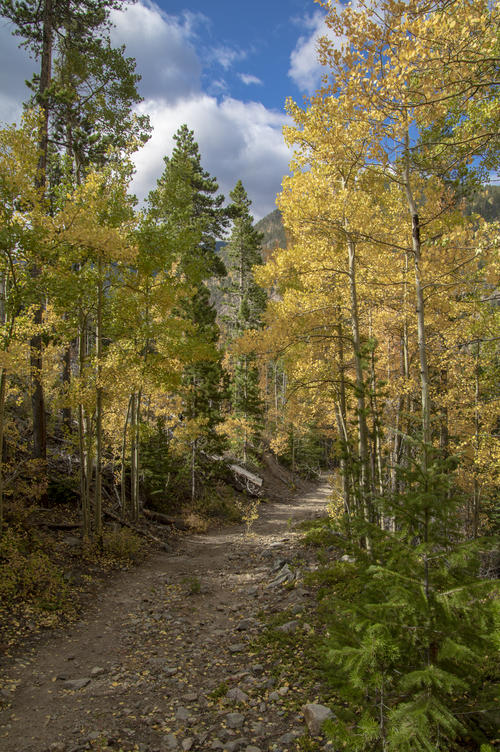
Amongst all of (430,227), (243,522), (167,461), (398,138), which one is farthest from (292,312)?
(243,522)

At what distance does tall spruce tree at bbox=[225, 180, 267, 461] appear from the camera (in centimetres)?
2469

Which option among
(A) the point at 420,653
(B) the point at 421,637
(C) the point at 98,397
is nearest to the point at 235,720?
(A) the point at 420,653

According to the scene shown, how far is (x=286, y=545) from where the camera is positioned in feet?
40.4

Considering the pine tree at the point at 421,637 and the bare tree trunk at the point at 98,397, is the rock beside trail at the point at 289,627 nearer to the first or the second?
the pine tree at the point at 421,637

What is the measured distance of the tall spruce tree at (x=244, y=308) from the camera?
24.7 metres

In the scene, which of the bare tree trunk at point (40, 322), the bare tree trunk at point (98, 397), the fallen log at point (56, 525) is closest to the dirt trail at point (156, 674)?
the bare tree trunk at point (98, 397)

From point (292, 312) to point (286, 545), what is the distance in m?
7.48

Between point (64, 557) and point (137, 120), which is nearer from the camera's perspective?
point (64, 557)

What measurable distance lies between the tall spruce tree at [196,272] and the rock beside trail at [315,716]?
8569 mm

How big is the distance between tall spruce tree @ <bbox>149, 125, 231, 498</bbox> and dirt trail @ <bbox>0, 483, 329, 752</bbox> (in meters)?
6.10

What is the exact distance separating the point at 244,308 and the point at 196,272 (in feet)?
43.9

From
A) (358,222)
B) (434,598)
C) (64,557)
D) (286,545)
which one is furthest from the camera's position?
(286,545)

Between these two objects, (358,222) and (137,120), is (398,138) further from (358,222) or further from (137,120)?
(137,120)

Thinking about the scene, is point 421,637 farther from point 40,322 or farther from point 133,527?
point 40,322
